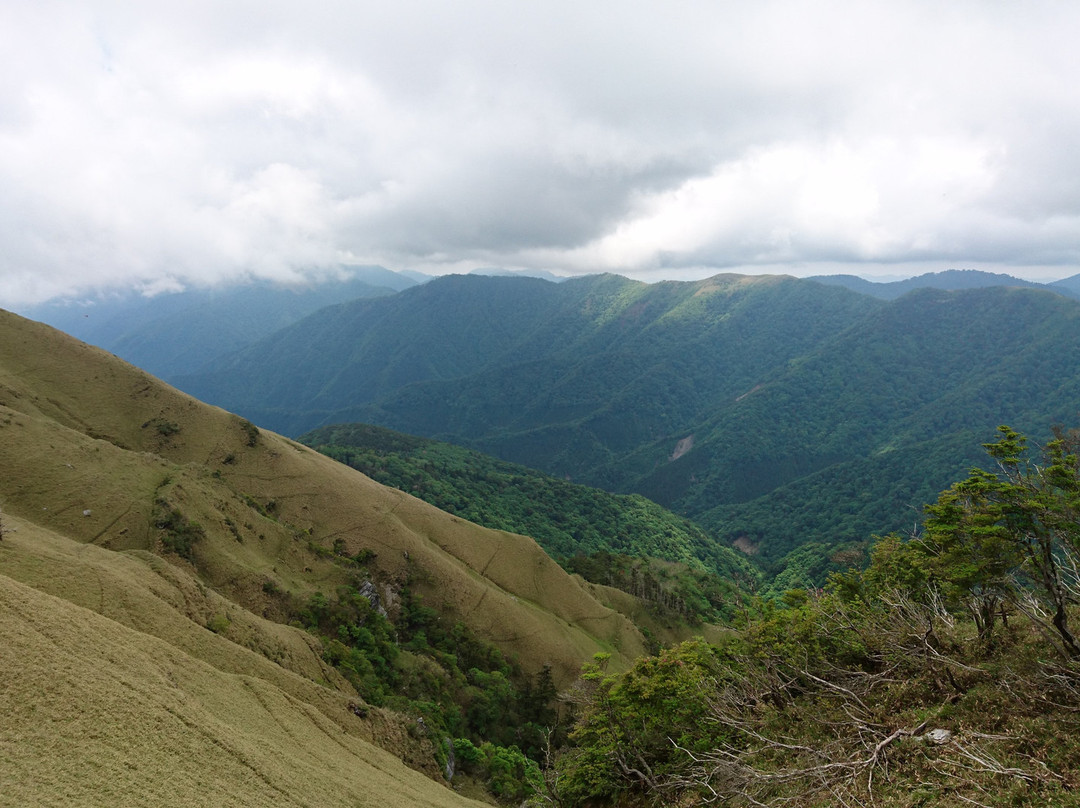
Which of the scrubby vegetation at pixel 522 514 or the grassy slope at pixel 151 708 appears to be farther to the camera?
the scrubby vegetation at pixel 522 514

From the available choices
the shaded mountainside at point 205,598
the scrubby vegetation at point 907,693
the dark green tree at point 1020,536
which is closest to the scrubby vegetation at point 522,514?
the shaded mountainside at point 205,598

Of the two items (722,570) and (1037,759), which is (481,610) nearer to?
(1037,759)

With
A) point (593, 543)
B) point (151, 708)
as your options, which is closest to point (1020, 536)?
point (151, 708)


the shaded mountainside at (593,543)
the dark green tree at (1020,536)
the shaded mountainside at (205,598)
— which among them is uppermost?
the dark green tree at (1020,536)

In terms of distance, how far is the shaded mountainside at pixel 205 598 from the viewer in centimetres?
2175

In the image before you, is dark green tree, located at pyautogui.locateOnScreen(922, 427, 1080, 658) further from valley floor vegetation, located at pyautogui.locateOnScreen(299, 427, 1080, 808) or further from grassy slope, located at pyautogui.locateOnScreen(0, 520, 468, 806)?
grassy slope, located at pyautogui.locateOnScreen(0, 520, 468, 806)

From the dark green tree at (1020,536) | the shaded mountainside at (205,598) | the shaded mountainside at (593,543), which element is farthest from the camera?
the shaded mountainside at (593,543)

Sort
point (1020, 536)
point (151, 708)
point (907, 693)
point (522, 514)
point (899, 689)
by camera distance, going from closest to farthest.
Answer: point (1020, 536) → point (907, 693) → point (899, 689) → point (151, 708) → point (522, 514)

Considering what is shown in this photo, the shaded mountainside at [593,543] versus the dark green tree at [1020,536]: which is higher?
the dark green tree at [1020,536]

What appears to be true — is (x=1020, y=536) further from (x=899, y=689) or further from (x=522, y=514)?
(x=522, y=514)

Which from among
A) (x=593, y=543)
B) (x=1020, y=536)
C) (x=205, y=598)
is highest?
(x=1020, y=536)

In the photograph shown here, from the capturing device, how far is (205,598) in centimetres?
4109

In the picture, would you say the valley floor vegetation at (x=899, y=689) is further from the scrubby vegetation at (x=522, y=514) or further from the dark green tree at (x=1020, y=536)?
the scrubby vegetation at (x=522, y=514)

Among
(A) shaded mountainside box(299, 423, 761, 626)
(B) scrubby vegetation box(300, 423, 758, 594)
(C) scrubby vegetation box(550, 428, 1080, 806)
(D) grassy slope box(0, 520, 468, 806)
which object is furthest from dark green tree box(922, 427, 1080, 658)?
(B) scrubby vegetation box(300, 423, 758, 594)
